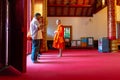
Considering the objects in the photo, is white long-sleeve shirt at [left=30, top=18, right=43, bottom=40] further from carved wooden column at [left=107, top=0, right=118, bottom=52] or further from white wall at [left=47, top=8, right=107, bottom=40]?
white wall at [left=47, top=8, right=107, bottom=40]

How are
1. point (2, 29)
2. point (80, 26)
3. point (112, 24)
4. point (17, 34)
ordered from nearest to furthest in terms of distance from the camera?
point (17, 34) < point (2, 29) < point (112, 24) < point (80, 26)

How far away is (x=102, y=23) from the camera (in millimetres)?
16828

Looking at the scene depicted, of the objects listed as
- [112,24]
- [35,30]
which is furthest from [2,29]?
[112,24]

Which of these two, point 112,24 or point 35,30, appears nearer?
point 35,30

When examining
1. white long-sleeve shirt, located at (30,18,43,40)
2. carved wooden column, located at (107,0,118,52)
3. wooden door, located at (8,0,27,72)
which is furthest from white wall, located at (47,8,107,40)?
wooden door, located at (8,0,27,72)

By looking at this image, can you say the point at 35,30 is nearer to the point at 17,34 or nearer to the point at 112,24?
the point at 17,34

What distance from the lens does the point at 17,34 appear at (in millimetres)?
5418

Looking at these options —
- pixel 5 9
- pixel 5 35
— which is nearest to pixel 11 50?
pixel 5 35

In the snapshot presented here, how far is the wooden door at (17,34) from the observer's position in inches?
211

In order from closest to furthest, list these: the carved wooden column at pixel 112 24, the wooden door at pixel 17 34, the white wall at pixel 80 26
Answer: the wooden door at pixel 17 34 < the carved wooden column at pixel 112 24 < the white wall at pixel 80 26

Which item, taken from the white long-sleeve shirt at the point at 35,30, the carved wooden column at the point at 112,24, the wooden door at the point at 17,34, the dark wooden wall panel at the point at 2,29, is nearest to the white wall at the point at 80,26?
the carved wooden column at the point at 112,24

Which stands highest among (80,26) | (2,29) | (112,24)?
(80,26)

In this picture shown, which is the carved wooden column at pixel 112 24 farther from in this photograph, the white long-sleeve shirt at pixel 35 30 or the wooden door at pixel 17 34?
the wooden door at pixel 17 34

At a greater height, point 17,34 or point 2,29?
point 2,29
